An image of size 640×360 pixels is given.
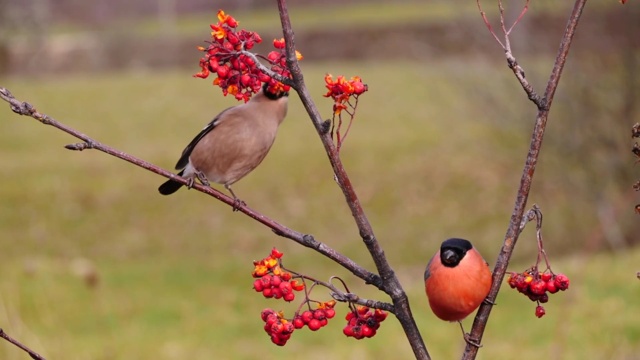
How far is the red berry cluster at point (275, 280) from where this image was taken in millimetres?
1845

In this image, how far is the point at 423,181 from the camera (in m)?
15.3

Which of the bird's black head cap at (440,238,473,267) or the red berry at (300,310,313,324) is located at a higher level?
the bird's black head cap at (440,238,473,267)

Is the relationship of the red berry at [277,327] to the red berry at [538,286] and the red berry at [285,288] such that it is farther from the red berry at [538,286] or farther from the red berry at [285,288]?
the red berry at [538,286]

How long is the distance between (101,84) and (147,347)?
19498 mm

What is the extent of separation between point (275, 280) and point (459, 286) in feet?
1.32

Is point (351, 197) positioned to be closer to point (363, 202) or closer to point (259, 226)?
point (259, 226)

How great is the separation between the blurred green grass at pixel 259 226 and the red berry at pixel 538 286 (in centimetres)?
232

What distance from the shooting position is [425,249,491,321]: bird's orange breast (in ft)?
6.43

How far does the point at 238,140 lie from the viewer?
9.89ft

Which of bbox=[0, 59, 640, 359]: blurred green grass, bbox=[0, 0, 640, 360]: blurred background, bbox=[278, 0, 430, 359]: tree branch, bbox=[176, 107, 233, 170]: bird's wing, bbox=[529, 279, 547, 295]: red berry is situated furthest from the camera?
bbox=[0, 0, 640, 360]: blurred background

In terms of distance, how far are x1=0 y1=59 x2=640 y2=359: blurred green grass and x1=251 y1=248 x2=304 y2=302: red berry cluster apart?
2569 mm

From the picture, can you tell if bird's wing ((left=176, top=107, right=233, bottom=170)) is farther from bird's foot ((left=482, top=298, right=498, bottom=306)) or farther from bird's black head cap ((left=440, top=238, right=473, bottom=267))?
bird's foot ((left=482, top=298, right=498, bottom=306))

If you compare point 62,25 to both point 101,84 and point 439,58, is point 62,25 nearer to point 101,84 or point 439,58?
point 101,84

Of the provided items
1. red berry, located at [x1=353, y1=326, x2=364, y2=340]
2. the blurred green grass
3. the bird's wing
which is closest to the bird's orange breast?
red berry, located at [x1=353, y1=326, x2=364, y2=340]
